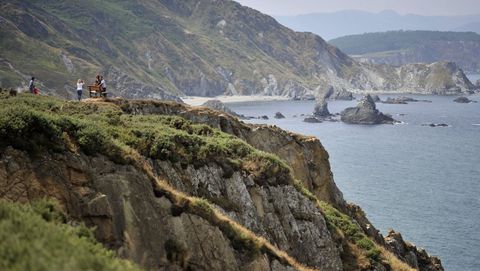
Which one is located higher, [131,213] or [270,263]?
[131,213]

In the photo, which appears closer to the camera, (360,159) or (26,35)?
(360,159)

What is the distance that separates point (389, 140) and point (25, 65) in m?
102

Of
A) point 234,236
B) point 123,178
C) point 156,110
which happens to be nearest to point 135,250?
point 123,178

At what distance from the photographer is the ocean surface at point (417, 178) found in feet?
228

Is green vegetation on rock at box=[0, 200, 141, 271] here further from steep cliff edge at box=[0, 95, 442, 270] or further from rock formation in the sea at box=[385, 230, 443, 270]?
rock formation in the sea at box=[385, 230, 443, 270]

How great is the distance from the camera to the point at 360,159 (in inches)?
4946

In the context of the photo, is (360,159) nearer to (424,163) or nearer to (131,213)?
(424,163)

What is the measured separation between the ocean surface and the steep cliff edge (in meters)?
31.5

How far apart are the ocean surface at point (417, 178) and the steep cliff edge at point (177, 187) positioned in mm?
31494

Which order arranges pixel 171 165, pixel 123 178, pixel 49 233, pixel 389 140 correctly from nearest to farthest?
pixel 49 233 < pixel 123 178 < pixel 171 165 < pixel 389 140

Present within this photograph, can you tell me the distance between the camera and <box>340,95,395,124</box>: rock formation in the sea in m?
191

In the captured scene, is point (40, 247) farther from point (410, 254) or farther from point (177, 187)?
point (410, 254)

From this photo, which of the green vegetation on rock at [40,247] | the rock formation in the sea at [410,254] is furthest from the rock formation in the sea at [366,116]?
the green vegetation on rock at [40,247]

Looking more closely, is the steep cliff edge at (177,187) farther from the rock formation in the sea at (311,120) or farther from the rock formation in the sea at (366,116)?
the rock formation in the sea at (366,116)
